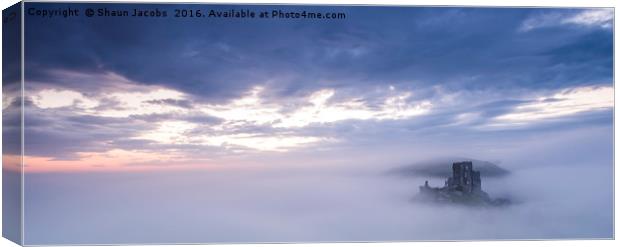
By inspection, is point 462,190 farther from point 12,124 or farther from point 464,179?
point 12,124

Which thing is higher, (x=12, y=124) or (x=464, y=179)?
(x=12, y=124)

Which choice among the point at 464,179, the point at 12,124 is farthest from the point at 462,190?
the point at 12,124

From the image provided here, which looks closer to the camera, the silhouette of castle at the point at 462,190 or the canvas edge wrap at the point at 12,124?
the canvas edge wrap at the point at 12,124

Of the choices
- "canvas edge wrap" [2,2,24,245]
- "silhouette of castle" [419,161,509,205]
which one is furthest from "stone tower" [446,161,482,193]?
"canvas edge wrap" [2,2,24,245]

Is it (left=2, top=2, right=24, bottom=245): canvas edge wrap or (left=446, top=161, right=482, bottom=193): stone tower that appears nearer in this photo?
(left=2, top=2, right=24, bottom=245): canvas edge wrap

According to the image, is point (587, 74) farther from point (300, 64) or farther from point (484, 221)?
point (300, 64)

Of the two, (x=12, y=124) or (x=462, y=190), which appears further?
(x=462, y=190)

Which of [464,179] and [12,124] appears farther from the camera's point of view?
[464,179]

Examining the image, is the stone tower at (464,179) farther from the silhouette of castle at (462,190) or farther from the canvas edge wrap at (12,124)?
the canvas edge wrap at (12,124)

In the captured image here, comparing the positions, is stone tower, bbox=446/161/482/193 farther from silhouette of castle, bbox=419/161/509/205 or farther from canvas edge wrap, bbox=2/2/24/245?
canvas edge wrap, bbox=2/2/24/245

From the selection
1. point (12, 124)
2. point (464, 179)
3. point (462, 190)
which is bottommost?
point (462, 190)

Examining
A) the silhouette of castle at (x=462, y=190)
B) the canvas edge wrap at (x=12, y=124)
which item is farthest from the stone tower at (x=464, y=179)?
the canvas edge wrap at (x=12, y=124)

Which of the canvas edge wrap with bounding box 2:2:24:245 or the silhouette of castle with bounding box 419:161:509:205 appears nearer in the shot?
the canvas edge wrap with bounding box 2:2:24:245

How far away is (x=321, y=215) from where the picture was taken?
33.6 feet
